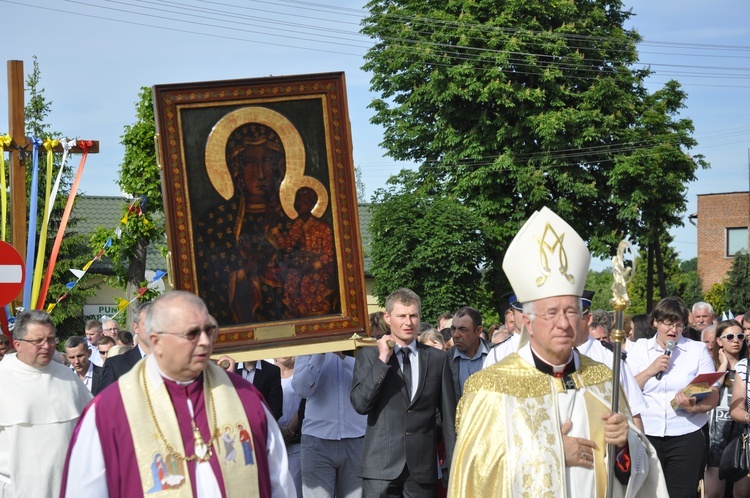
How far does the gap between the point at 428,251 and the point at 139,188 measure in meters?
13.4

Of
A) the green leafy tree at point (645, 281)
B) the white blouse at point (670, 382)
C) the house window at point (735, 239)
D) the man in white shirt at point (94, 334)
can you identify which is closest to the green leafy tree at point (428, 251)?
the man in white shirt at point (94, 334)

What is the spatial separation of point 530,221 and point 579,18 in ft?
100

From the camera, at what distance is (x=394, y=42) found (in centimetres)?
3497

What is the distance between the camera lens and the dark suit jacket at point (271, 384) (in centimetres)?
891

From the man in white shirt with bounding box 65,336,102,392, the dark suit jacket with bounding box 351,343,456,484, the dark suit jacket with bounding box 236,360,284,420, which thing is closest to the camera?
the dark suit jacket with bounding box 351,343,456,484

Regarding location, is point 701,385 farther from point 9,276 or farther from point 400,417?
point 9,276

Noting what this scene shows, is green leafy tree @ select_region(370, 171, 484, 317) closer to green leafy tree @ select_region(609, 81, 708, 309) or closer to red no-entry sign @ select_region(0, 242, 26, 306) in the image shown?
green leafy tree @ select_region(609, 81, 708, 309)

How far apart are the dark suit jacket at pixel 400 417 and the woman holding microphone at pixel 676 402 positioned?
2.27 metres

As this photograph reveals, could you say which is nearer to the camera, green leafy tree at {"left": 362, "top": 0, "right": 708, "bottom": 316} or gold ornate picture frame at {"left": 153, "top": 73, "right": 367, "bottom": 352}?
gold ornate picture frame at {"left": 153, "top": 73, "right": 367, "bottom": 352}

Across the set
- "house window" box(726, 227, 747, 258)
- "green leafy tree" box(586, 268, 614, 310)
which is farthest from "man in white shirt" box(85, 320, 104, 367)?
"house window" box(726, 227, 747, 258)

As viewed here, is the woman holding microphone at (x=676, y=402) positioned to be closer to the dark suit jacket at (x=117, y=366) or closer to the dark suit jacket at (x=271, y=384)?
the dark suit jacket at (x=271, y=384)

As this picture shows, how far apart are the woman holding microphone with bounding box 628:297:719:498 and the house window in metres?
50.3

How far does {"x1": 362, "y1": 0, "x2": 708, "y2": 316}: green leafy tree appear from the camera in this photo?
32.9 m

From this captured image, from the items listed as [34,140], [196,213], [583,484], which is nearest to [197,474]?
[583,484]
